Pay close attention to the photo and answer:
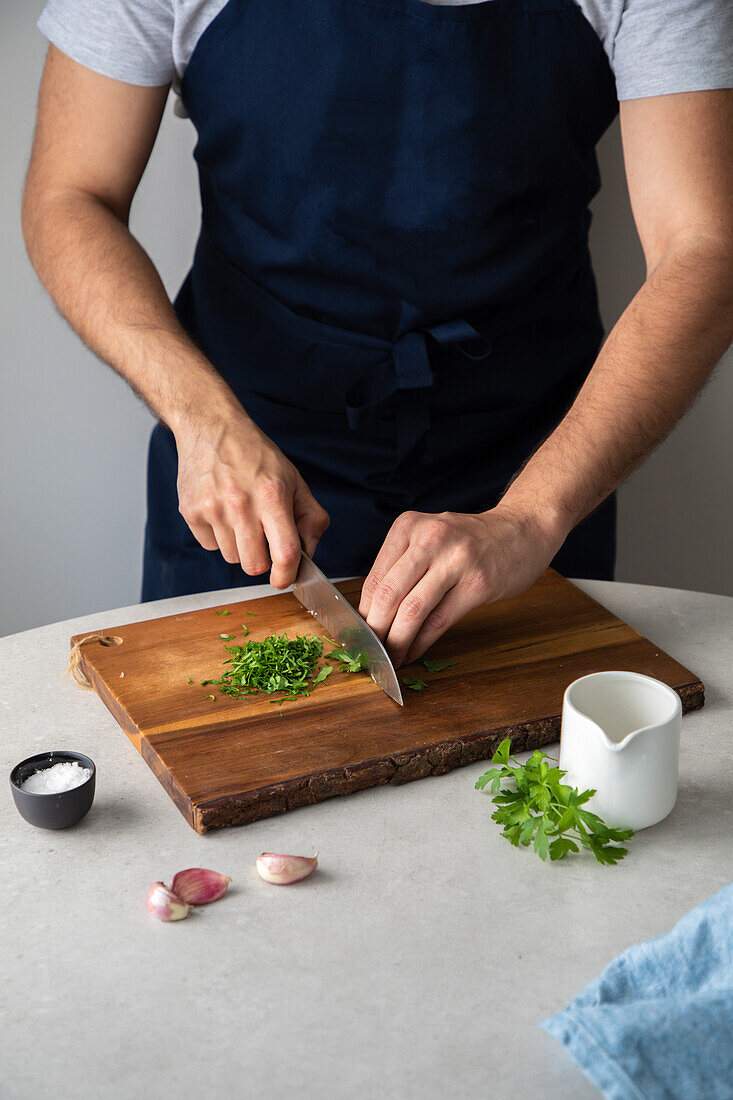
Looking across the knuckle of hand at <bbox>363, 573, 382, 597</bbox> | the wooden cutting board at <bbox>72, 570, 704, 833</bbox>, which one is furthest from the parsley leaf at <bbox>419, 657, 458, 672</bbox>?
the knuckle of hand at <bbox>363, 573, 382, 597</bbox>

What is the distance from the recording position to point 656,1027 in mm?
766

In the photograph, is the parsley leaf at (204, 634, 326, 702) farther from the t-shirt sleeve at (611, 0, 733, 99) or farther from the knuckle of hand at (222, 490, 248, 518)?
the t-shirt sleeve at (611, 0, 733, 99)

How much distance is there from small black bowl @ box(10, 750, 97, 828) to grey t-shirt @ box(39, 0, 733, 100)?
1088mm

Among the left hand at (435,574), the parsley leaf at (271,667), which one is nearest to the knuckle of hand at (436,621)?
the left hand at (435,574)

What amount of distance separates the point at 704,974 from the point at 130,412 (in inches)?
74.3

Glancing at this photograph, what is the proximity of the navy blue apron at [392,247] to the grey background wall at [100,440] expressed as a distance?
20.5 inches

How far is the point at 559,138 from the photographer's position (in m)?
1.64

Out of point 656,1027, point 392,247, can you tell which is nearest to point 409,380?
point 392,247

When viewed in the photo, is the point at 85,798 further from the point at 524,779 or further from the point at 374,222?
the point at 374,222

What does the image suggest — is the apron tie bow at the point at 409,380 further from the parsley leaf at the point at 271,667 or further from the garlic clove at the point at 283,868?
the garlic clove at the point at 283,868

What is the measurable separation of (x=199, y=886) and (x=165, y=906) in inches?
1.6

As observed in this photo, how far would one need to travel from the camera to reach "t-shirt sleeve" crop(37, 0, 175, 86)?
157cm

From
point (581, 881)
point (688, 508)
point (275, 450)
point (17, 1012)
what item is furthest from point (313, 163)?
point (688, 508)

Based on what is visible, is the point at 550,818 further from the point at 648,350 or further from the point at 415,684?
the point at 648,350
